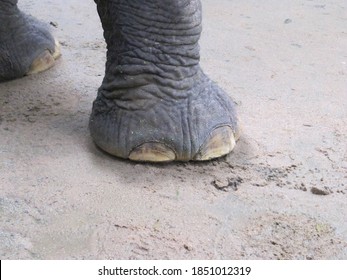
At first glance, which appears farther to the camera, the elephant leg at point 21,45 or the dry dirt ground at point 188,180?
the elephant leg at point 21,45


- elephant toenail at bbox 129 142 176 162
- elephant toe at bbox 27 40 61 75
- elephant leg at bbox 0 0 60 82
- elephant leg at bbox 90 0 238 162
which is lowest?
elephant toe at bbox 27 40 61 75

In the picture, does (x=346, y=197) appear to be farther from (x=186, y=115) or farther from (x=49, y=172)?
(x=49, y=172)

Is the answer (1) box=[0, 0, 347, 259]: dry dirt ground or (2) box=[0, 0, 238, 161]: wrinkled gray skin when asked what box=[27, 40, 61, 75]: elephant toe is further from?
(2) box=[0, 0, 238, 161]: wrinkled gray skin

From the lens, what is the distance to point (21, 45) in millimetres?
2162

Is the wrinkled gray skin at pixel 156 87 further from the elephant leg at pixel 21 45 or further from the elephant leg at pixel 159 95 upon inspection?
the elephant leg at pixel 21 45

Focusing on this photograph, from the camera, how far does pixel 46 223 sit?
4.28 feet

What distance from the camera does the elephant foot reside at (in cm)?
154

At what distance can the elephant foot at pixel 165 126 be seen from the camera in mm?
1545

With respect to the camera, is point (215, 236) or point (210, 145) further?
point (210, 145)

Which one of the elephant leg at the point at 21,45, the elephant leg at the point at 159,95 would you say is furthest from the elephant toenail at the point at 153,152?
the elephant leg at the point at 21,45

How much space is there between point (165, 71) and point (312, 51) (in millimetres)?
1008

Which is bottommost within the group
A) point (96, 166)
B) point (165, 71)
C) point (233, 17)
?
point (233, 17)

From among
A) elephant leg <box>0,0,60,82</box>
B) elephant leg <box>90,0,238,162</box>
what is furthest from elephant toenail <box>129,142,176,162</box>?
elephant leg <box>0,0,60,82</box>
